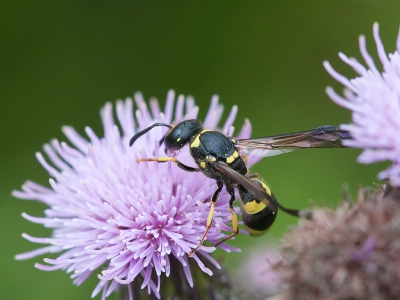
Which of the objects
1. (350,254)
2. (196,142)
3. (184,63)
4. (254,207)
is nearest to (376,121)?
(350,254)

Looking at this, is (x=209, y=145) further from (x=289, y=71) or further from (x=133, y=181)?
(x=289, y=71)

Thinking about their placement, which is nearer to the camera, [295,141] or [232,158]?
[232,158]

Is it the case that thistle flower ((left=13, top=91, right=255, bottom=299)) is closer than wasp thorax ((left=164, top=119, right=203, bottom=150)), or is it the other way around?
thistle flower ((left=13, top=91, right=255, bottom=299))

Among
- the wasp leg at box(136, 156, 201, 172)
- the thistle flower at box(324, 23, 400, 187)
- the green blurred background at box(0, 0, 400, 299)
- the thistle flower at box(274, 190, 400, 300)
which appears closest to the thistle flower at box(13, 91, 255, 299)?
the wasp leg at box(136, 156, 201, 172)

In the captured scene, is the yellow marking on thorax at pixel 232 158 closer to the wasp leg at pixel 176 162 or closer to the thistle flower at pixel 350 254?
the wasp leg at pixel 176 162

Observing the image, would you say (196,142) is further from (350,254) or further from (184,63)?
(184,63)

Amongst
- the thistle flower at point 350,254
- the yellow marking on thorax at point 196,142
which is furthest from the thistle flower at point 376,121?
the yellow marking on thorax at point 196,142

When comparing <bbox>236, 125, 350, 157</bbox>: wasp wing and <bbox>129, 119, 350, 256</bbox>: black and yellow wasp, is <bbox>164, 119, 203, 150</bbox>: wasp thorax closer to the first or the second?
<bbox>129, 119, 350, 256</bbox>: black and yellow wasp
